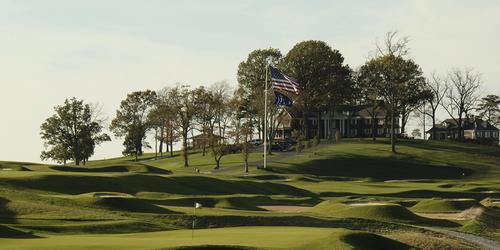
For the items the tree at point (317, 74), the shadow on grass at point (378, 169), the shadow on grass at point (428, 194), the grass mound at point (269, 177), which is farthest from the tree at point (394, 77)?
the shadow on grass at point (428, 194)

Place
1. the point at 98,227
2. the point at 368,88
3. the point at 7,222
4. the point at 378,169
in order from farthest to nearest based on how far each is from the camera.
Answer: the point at 368,88
the point at 378,169
the point at 7,222
the point at 98,227

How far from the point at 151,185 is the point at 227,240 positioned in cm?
2818

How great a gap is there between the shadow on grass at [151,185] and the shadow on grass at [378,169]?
35.1 meters

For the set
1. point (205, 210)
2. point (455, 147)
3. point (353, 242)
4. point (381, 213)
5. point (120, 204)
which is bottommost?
point (381, 213)

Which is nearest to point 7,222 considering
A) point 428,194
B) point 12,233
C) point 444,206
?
point 12,233

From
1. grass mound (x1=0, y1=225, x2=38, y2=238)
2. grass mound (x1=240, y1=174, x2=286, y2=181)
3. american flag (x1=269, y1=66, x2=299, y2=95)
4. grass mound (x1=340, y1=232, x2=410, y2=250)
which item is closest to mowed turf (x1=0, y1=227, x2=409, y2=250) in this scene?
grass mound (x1=340, y1=232, x2=410, y2=250)

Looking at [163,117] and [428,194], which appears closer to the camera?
[428,194]

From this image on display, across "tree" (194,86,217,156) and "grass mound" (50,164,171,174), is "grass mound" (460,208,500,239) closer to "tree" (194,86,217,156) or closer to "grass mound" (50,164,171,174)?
"grass mound" (50,164,171,174)

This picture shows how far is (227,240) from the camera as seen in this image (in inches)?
1048

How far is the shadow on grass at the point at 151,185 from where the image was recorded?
47.6m

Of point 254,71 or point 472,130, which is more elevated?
point 254,71

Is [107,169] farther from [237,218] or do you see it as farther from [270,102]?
[270,102]

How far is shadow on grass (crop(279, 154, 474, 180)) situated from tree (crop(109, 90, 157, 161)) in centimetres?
4316

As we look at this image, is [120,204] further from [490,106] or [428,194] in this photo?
[490,106]
